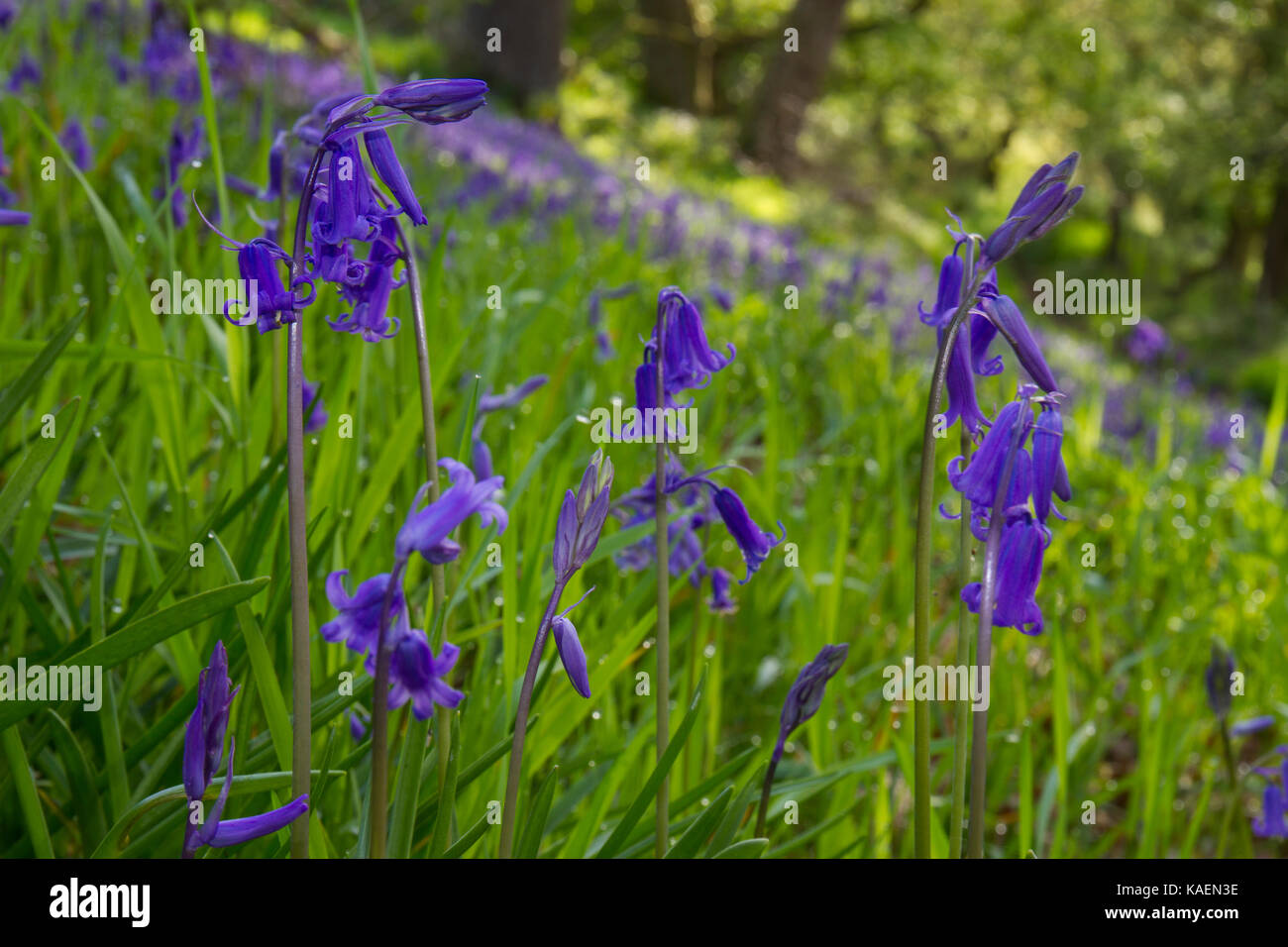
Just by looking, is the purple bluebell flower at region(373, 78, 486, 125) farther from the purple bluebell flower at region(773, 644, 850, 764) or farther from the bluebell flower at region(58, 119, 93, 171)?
the bluebell flower at region(58, 119, 93, 171)

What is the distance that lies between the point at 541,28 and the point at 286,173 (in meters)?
13.2

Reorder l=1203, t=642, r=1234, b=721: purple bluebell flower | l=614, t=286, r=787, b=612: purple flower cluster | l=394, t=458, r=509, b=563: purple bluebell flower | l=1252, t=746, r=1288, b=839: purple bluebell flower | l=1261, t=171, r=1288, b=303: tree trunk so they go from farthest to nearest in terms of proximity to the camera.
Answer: l=1261, t=171, r=1288, b=303: tree trunk → l=1252, t=746, r=1288, b=839: purple bluebell flower → l=1203, t=642, r=1234, b=721: purple bluebell flower → l=614, t=286, r=787, b=612: purple flower cluster → l=394, t=458, r=509, b=563: purple bluebell flower

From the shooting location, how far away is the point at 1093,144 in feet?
88.8

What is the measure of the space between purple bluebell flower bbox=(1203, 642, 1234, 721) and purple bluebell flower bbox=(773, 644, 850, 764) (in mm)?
725

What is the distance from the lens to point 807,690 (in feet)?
3.51

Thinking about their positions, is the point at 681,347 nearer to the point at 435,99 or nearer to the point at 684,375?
the point at 684,375

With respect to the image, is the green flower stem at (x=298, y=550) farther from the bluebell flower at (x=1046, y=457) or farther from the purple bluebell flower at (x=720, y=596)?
the purple bluebell flower at (x=720, y=596)

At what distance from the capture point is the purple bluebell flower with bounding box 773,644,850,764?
1.05m

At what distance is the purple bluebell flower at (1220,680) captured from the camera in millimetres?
1479

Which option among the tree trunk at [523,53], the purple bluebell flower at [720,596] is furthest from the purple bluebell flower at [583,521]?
the tree trunk at [523,53]

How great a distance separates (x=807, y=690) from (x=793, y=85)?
19399 mm

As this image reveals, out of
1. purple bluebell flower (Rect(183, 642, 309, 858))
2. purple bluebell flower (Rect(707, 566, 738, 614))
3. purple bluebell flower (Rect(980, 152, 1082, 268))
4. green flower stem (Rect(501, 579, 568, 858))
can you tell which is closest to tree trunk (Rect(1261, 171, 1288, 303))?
purple bluebell flower (Rect(707, 566, 738, 614))

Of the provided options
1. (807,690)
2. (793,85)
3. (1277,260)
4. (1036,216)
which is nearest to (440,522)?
(807,690)

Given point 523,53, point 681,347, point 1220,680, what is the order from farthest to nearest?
point 523,53 < point 1220,680 < point 681,347
